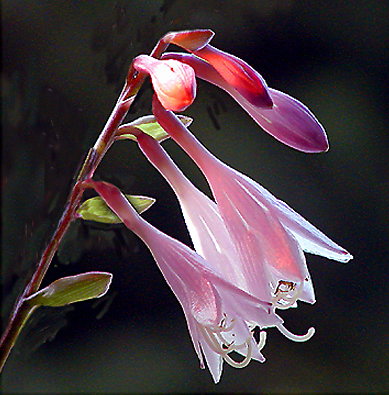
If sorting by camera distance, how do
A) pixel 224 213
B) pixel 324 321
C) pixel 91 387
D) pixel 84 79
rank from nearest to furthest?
pixel 224 213, pixel 84 79, pixel 91 387, pixel 324 321

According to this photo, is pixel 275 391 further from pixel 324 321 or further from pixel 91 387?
pixel 91 387

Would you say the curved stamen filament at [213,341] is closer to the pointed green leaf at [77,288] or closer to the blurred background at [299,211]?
the pointed green leaf at [77,288]

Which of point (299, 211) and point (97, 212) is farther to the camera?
point (299, 211)

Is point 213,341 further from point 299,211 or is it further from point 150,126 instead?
point 299,211

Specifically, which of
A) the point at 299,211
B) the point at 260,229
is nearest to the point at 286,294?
the point at 260,229

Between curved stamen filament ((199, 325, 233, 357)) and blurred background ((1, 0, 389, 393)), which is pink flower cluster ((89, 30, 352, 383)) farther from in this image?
blurred background ((1, 0, 389, 393))

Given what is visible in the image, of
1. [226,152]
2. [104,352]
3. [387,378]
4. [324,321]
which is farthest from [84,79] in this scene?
[387,378]
